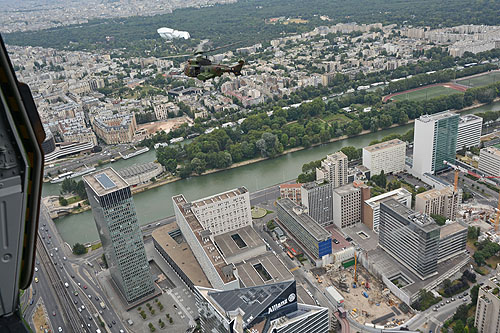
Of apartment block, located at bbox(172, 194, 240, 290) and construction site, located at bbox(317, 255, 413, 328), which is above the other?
apartment block, located at bbox(172, 194, 240, 290)

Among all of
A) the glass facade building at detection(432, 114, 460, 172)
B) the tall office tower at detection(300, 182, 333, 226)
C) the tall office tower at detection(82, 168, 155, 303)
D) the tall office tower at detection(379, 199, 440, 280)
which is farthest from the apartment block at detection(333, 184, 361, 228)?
the tall office tower at detection(82, 168, 155, 303)

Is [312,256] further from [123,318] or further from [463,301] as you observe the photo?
[123,318]

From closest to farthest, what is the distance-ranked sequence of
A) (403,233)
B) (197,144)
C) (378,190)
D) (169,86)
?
1. (403,233)
2. (378,190)
3. (197,144)
4. (169,86)

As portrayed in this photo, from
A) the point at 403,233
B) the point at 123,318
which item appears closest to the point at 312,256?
the point at 403,233

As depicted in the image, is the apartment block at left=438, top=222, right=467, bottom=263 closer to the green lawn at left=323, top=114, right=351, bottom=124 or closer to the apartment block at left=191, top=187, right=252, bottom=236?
the apartment block at left=191, top=187, right=252, bottom=236

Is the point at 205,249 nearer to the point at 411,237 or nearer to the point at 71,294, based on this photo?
the point at 71,294

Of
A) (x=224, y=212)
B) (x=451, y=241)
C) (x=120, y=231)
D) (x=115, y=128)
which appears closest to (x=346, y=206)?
(x=451, y=241)
